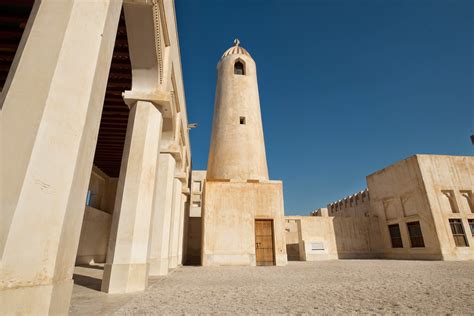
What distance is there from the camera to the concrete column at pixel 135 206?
4.03 meters

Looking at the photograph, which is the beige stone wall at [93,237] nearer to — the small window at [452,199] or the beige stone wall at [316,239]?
the beige stone wall at [316,239]

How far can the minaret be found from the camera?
14.1 m

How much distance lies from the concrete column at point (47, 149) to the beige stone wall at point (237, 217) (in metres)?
9.45

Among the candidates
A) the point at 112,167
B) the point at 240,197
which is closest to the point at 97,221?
the point at 112,167

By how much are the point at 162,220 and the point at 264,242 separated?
5970 mm

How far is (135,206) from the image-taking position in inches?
172

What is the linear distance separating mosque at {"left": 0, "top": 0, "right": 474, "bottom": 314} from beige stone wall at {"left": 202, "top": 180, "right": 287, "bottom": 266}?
5 centimetres

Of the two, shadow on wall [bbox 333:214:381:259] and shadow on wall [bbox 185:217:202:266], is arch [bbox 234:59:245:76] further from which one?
shadow on wall [bbox 333:214:381:259]

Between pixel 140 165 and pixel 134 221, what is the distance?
1.03 m

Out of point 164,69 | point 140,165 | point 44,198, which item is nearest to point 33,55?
point 44,198

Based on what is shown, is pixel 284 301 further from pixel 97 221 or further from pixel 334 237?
pixel 334 237

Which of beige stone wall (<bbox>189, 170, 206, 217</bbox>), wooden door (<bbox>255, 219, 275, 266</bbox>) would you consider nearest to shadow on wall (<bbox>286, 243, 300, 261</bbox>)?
wooden door (<bbox>255, 219, 275, 266</bbox>)

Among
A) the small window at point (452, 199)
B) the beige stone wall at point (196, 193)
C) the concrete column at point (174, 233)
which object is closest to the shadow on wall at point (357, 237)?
the small window at point (452, 199)

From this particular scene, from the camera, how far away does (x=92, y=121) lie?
231 cm
